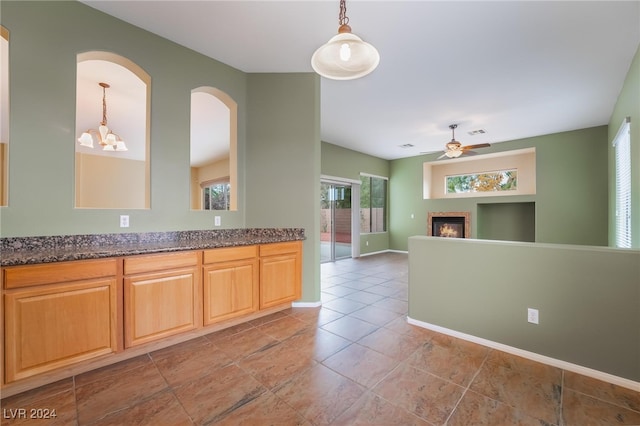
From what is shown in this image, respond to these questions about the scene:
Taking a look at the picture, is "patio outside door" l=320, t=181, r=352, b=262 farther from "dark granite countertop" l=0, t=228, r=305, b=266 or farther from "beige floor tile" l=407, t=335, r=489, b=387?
"beige floor tile" l=407, t=335, r=489, b=387

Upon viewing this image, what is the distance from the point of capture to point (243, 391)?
5.92 ft

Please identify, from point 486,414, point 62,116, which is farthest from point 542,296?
point 62,116

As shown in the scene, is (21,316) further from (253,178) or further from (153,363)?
(253,178)

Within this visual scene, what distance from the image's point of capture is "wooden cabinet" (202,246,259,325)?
8.42ft

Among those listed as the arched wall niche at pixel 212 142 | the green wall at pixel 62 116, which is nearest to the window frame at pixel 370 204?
the arched wall niche at pixel 212 142

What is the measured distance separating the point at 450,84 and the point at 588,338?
3.17 meters

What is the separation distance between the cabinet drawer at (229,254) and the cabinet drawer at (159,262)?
0.11 meters

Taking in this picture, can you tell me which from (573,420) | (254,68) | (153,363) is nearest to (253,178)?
(254,68)

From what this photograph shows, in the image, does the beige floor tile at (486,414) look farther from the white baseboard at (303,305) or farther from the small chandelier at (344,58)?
the small chandelier at (344,58)

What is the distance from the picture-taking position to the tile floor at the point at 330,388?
61.9 inches

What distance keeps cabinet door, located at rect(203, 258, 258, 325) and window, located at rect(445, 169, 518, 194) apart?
6627mm

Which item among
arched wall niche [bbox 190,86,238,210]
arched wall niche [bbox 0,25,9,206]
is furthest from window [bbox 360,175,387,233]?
arched wall niche [bbox 0,25,9,206]

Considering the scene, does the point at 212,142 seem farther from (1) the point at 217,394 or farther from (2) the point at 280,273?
(1) the point at 217,394

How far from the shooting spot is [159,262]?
89.7 inches
